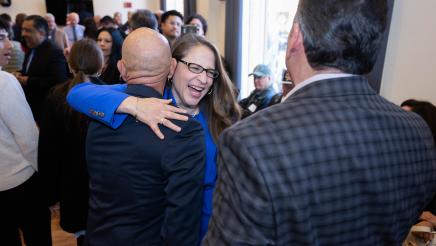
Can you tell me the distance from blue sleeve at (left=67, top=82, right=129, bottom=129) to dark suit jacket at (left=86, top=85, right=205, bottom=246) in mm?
34

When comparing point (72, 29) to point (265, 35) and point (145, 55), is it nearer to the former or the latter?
point (265, 35)

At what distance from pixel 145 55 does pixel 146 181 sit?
0.42 meters

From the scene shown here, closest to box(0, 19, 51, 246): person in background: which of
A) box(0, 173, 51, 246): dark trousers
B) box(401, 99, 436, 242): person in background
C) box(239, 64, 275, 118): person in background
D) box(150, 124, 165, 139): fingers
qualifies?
box(0, 173, 51, 246): dark trousers

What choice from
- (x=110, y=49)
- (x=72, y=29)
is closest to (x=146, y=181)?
(x=110, y=49)

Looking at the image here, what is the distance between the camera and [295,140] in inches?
24.9

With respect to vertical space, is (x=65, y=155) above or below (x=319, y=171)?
below

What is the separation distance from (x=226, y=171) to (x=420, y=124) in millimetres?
537

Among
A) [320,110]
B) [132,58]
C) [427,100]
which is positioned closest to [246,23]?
[427,100]

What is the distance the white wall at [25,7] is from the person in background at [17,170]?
751 cm

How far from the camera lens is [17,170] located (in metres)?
1.82

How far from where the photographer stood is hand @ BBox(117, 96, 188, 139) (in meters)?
0.98

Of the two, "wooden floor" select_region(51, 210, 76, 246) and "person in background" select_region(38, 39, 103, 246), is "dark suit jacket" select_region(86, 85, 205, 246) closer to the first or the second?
"person in background" select_region(38, 39, 103, 246)

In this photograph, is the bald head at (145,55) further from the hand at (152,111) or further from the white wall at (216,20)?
the white wall at (216,20)

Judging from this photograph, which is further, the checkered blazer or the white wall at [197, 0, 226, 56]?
the white wall at [197, 0, 226, 56]
